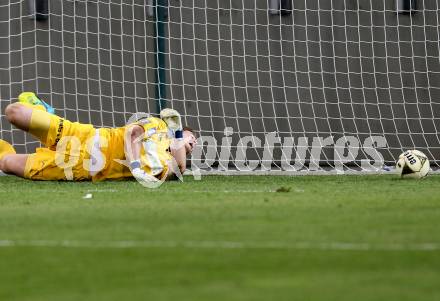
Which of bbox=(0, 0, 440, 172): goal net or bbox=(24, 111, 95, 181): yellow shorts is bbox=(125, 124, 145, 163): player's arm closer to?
bbox=(24, 111, 95, 181): yellow shorts

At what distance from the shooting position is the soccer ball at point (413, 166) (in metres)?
10.5

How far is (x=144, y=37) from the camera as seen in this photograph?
45.1ft

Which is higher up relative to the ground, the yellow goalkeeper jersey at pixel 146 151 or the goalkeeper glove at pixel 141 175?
the yellow goalkeeper jersey at pixel 146 151

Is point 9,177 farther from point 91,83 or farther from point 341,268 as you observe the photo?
point 341,268

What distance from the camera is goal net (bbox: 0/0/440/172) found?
1381 cm

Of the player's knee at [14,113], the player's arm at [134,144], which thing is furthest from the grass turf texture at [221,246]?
the player's knee at [14,113]

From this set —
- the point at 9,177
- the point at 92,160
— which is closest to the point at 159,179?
the point at 92,160

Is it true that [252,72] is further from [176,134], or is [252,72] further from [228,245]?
[228,245]

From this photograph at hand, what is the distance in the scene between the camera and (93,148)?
1010cm

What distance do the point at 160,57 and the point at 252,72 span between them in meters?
1.63

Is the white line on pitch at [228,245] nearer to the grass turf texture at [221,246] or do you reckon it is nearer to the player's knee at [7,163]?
the grass turf texture at [221,246]

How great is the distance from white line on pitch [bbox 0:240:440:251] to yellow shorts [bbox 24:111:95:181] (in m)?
4.90

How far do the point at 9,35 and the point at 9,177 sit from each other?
9.12 ft

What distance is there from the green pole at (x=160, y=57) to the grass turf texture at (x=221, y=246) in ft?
14.8
